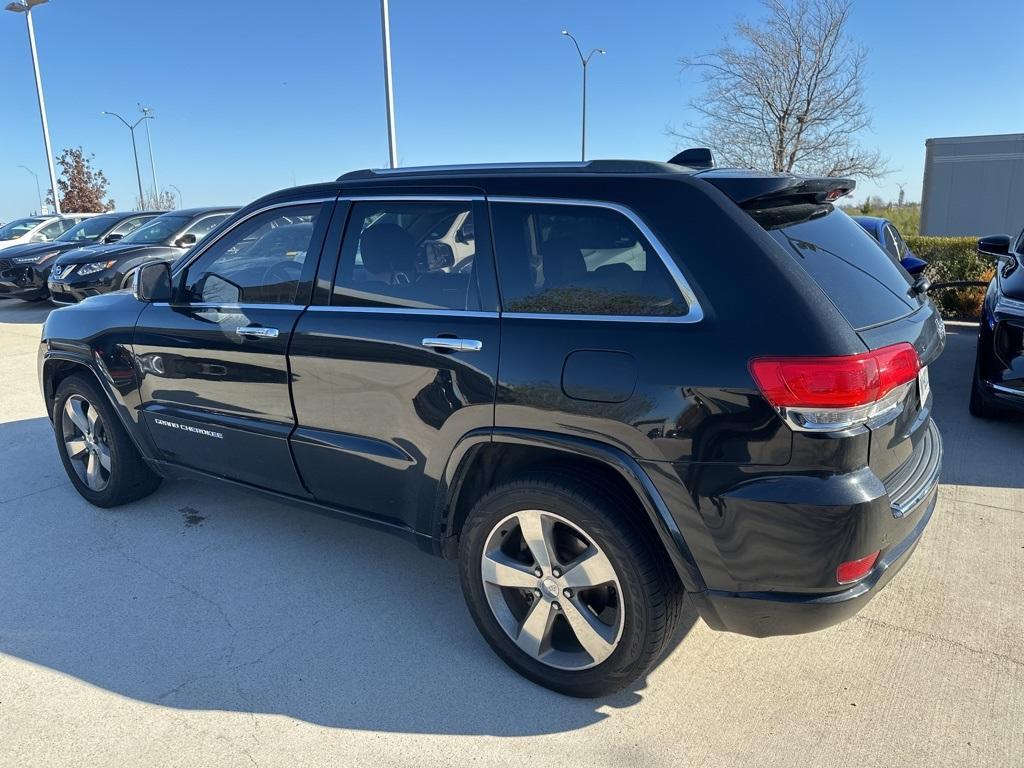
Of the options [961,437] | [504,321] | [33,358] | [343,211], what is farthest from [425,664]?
[33,358]

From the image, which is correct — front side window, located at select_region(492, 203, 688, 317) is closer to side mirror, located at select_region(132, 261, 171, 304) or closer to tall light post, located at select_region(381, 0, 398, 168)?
side mirror, located at select_region(132, 261, 171, 304)

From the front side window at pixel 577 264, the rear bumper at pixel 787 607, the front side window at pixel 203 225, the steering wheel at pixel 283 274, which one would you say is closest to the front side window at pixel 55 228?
the front side window at pixel 203 225

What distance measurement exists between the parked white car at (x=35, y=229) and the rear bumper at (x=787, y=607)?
A: 58.9 feet

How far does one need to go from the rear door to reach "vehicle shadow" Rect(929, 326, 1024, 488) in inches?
132

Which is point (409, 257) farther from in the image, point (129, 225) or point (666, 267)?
point (129, 225)

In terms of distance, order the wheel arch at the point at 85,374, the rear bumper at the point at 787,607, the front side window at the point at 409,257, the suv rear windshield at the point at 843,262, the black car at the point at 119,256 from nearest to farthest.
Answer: the rear bumper at the point at 787,607, the suv rear windshield at the point at 843,262, the front side window at the point at 409,257, the wheel arch at the point at 85,374, the black car at the point at 119,256

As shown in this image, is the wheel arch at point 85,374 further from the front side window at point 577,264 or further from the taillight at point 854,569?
the taillight at point 854,569

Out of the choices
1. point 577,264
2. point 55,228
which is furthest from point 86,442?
point 55,228

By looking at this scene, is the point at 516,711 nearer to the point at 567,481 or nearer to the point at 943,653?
the point at 567,481

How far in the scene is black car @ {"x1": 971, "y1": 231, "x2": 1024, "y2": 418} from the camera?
16.3 ft

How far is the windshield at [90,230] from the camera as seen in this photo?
14.3 m

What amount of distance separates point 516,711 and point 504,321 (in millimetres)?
1358

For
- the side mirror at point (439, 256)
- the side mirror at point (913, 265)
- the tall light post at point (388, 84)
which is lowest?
the side mirror at point (913, 265)

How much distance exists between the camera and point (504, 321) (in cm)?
263
